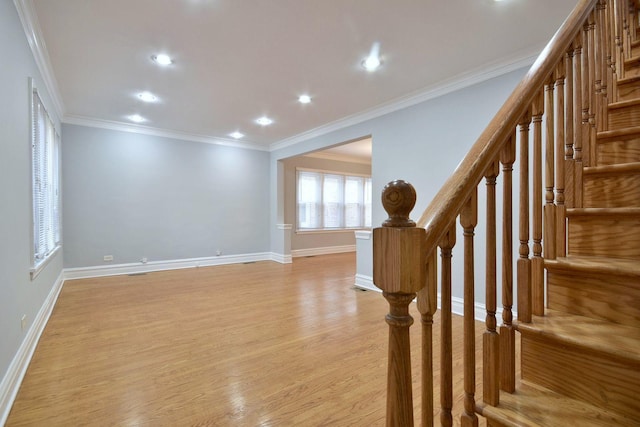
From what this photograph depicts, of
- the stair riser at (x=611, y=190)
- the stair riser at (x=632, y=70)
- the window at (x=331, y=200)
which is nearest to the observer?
the stair riser at (x=611, y=190)

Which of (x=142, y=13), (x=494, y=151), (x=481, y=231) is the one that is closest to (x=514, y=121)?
(x=494, y=151)

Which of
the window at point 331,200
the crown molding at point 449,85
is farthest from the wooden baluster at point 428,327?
the window at point 331,200

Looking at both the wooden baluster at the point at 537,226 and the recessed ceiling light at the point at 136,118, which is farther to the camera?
the recessed ceiling light at the point at 136,118

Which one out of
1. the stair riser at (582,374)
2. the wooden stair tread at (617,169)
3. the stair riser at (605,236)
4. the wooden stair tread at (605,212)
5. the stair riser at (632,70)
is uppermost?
the stair riser at (632,70)

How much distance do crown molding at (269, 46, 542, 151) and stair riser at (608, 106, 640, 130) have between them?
58.9 inches

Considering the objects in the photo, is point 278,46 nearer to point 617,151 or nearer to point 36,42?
point 36,42

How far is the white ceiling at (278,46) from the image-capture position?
231cm

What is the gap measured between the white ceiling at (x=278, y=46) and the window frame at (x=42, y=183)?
54cm

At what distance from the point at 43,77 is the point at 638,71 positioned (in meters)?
5.13

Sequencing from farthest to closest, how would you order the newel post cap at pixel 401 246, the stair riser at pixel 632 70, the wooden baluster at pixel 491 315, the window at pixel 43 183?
the window at pixel 43 183, the stair riser at pixel 632 70, the wooden baluster at pixel 491 315, the newel post cap at pixel 401 246

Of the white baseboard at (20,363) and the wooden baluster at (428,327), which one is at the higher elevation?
the wooden baluster at (428,327)

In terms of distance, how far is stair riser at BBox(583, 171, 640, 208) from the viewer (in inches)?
52.7

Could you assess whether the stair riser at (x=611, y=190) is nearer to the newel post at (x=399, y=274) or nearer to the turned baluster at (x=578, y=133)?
the turned baluster at (x=578, y=133)

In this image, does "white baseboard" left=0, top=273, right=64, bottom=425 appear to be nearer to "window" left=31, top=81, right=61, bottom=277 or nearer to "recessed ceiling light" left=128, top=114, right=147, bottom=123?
"window" left=31, top=81, right=61, bottom=277
